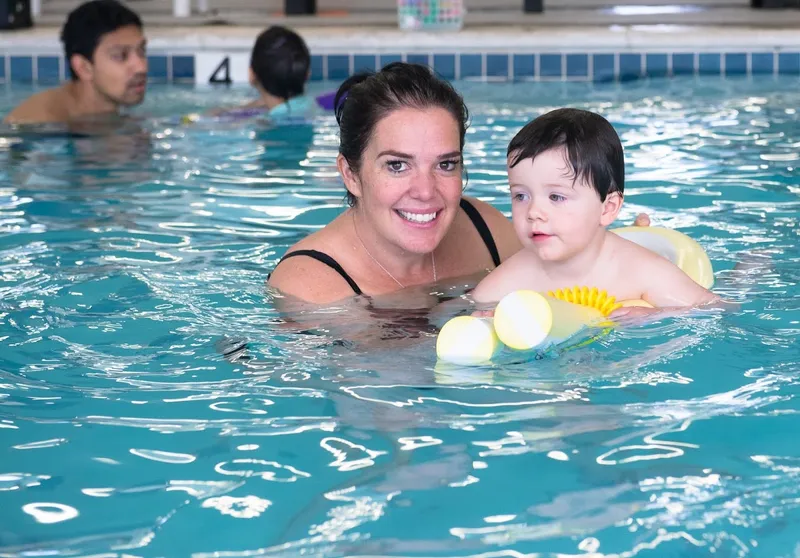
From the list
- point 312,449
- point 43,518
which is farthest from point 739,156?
point 43,518

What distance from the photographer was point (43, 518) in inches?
97.5

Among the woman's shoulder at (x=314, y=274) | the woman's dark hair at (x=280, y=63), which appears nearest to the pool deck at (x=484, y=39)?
the woman's dark hair at (x=280, y=63)

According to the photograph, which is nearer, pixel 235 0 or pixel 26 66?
pixel 26 66

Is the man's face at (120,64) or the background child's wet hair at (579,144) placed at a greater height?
the man's face at (120,64)

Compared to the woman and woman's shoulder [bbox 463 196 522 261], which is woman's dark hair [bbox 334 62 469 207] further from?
woman's shoulder [bbox 463 196 522 261]

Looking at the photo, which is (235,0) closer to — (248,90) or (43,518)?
(248,90)

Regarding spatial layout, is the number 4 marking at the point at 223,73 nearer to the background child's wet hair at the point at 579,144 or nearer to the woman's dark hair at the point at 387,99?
the woman's dark hair at the point at 387,99

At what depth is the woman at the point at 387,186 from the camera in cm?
360

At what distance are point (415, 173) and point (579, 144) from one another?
0.51 metres

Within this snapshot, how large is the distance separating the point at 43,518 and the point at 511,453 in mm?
1048

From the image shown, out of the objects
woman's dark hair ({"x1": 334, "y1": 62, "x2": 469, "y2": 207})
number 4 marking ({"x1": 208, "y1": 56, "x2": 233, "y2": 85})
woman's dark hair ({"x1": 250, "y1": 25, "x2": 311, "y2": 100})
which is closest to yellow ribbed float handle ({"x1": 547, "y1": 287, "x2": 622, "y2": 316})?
woman's dark hair ({"x1": 334, "y1": 62, "x2": 469, "y2": 207})

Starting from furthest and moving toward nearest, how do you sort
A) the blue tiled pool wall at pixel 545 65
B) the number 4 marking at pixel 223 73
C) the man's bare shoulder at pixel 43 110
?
the number 4 marking at pixel 223 73
the blue tiled pool wall at pixel 545 65
the man's bare shoulder at pixel 43 110

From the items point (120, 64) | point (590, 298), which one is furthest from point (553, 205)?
point (120, 64)

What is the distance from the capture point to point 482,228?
4328 mm
